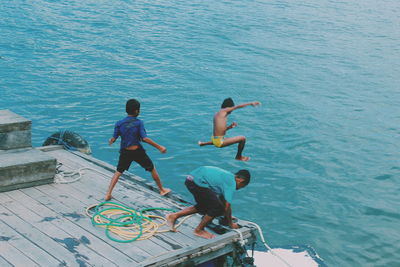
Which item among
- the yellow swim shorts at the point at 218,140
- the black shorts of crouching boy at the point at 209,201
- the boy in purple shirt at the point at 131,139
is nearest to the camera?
the black shorts of crouching boy at the point at 209,201

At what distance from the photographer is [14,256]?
7871 millimetres

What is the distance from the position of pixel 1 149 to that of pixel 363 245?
9.60 meters

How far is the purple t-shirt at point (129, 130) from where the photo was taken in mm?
9867

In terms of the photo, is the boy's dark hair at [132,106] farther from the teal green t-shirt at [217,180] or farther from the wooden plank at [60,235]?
the wooden plank at [60,235]

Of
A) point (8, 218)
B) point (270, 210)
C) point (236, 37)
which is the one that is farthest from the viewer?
point (236, 37)

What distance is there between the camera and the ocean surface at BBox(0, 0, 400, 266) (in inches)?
637

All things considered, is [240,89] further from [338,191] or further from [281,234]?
[281,234]

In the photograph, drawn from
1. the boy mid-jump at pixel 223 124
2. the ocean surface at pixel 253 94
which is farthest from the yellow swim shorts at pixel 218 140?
the ocean surface at pixel 253 94

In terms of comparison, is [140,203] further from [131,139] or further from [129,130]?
[129,130]

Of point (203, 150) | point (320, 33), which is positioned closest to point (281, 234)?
point (203, 150)

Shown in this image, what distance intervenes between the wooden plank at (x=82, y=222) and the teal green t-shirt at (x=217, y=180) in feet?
5.10

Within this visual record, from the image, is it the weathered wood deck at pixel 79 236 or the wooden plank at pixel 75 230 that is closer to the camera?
the weathered wood deck at pixel 79 236

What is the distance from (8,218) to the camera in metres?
9.02

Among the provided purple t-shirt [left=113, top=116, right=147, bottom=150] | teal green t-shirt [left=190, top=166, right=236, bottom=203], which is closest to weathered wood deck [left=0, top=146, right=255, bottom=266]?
teal green t-shirt [left=190, top=166, right=236, bottom=203]
